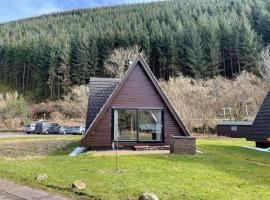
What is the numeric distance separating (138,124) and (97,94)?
297cm

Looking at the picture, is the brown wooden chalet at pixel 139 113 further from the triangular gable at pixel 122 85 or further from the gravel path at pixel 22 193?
the gravel path at pixel 22 193

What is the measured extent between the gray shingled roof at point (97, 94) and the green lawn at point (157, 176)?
4899 mm

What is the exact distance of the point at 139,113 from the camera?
709 inches

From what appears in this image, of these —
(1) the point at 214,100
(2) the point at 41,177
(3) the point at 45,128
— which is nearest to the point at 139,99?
(2) the point at 41,177

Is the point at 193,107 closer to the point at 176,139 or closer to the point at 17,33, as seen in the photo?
the point at 176,139

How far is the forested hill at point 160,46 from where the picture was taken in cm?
6044

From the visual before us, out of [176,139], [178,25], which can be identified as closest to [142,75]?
[176,139]

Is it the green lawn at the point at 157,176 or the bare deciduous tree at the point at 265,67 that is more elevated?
the bare deciduous tree at the point at 265,67

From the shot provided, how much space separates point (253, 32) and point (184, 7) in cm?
3211

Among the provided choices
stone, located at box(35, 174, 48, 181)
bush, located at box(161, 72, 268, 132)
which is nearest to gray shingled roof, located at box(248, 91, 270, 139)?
stone, located at box(35, 174, 48, 181)

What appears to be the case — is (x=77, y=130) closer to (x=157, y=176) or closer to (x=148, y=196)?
(x=157, y=176)

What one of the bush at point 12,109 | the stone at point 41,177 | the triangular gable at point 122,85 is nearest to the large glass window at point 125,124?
the triangular gable at point 122,85

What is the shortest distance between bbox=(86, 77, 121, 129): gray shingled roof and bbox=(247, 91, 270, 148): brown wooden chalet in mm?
7874

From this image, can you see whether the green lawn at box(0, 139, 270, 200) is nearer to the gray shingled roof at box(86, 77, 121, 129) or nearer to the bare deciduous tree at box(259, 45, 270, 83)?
the gray shingled roof at box(86, 77, 121, 129)
